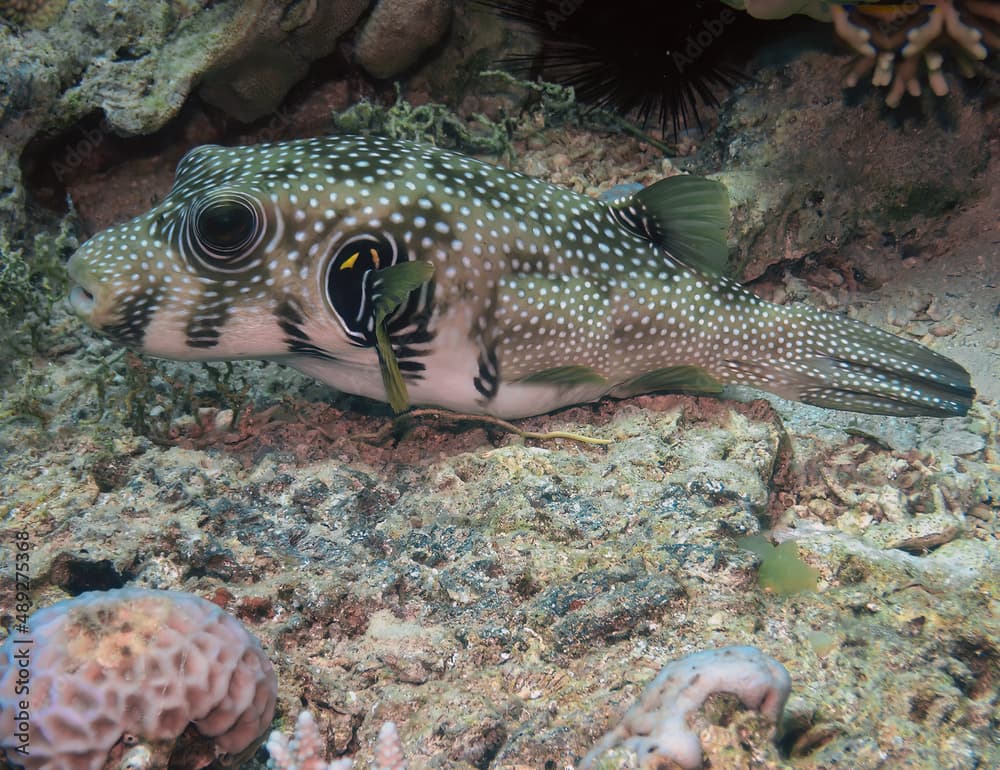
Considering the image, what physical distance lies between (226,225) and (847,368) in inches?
133

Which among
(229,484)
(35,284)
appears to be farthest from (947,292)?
(35,284)

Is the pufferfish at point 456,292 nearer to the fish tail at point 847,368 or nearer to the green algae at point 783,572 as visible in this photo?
the fish tail at point 847,368

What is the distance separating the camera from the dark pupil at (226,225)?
275cm

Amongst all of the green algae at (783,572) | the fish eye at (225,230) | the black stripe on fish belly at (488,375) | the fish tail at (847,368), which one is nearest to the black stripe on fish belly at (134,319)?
the fish eye at (225,230)

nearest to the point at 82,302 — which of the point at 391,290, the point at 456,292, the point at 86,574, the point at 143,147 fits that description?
A: the point at 86,574

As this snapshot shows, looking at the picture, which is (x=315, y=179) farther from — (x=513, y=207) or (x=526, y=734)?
(x=526, y=734)

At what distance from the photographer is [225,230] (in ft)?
9.17

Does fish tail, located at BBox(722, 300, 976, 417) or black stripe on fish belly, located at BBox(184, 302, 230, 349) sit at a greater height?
fish tail, located at BBox(722, 300, 976, 417)

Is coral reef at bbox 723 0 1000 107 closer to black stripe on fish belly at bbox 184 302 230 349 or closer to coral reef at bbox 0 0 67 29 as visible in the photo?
black stripe on fish belly at bbox 184 302 230 349

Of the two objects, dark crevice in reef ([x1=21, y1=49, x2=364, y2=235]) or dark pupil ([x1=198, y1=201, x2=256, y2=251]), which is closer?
dark pupil ([x1=198, y1=201, x2=256, y2=251])

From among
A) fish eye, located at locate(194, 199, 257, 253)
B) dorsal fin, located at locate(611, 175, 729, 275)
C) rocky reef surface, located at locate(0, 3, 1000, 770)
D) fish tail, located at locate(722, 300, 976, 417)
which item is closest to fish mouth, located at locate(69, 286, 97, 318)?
fish eye, located at locate(194, 199, 257, 253)

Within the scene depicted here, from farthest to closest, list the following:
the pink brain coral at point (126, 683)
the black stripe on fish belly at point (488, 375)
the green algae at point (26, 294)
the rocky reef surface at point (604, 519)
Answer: the green algae at point (26, 294)
the black stripe on fish belly at point (488, 375)
the rocky reef surface at point (604, 519)
the pink brain coral at point (126, 683)

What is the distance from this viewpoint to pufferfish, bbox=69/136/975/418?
2.95m

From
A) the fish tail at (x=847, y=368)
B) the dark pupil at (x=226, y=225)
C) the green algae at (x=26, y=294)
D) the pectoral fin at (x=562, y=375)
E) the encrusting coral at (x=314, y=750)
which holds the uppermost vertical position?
the dark pupil at (x=226, y=225)
